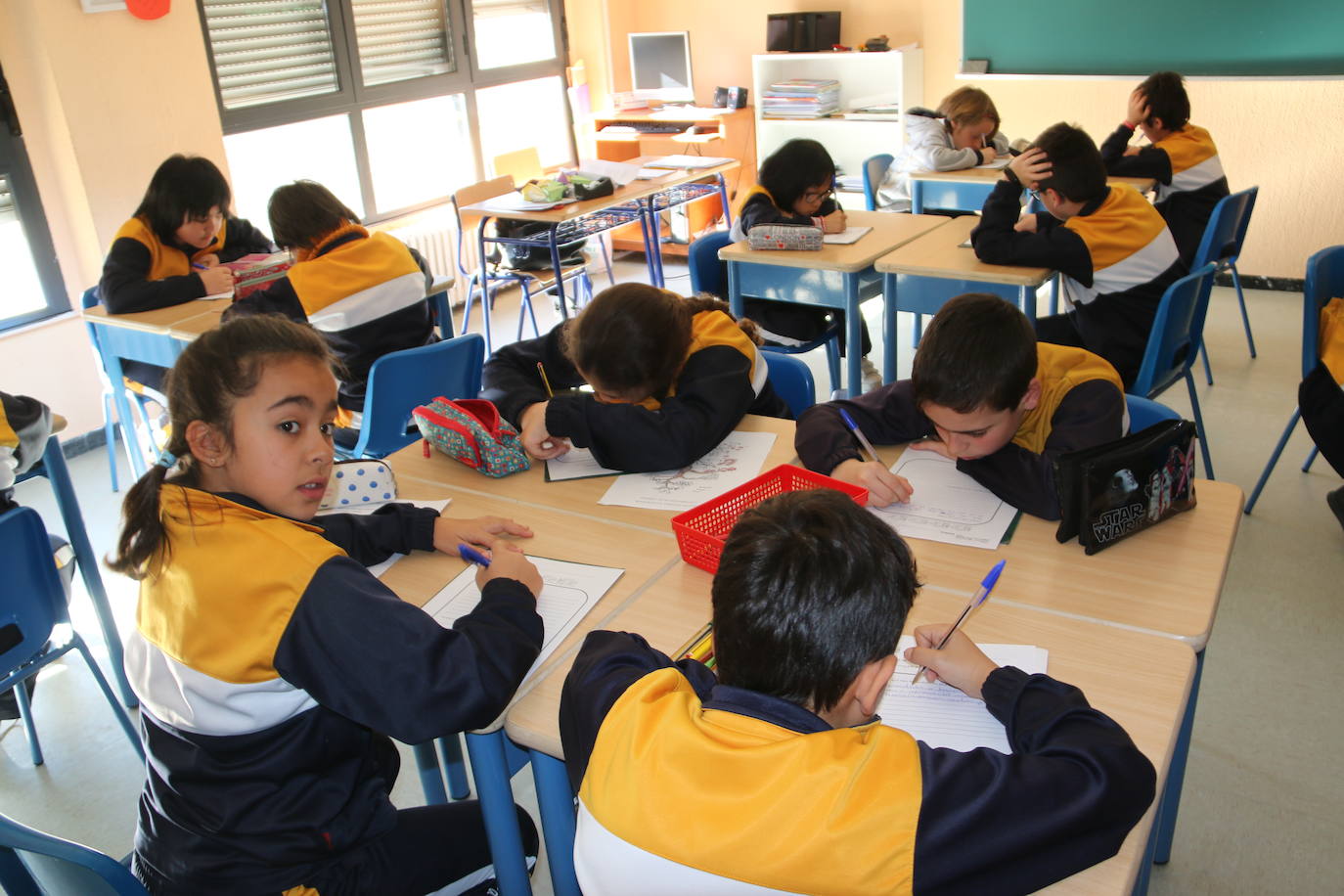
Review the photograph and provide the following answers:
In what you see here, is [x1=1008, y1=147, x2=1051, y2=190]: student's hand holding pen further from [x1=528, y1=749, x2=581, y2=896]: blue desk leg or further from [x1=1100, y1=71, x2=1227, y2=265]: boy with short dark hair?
[x1=528, y1=749, x2=581, y2=896]: blue desk leg

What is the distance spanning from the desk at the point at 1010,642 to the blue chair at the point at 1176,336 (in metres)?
1.53

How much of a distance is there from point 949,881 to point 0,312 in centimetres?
440

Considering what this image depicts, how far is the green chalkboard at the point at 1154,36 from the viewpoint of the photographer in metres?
4.64

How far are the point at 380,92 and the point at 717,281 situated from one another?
256cm

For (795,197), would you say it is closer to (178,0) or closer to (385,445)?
(385,445)

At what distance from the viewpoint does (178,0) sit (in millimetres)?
4172

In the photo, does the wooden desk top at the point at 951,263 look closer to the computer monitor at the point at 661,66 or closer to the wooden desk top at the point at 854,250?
the wooden desk top at the point at 854,250

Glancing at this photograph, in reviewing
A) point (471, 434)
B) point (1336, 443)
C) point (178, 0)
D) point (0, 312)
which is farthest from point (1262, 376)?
point (0, 312)

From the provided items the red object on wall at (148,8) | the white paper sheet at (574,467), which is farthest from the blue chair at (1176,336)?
the red object on wall at (148,8)

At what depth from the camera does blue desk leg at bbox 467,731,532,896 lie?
1359mm

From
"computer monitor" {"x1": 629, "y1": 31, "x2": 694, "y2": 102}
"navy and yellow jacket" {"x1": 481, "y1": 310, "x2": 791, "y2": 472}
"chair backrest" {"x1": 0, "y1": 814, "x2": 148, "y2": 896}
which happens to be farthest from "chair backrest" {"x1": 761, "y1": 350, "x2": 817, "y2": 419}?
"computer monitor" {"x1": 629, "y1": 31, "x2": 694, "y2": 102}

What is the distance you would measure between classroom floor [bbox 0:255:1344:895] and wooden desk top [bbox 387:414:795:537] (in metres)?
0.69

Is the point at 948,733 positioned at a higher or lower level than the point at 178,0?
lower

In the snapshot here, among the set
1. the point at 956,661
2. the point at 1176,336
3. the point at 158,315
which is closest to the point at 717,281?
the point at 1176,336
